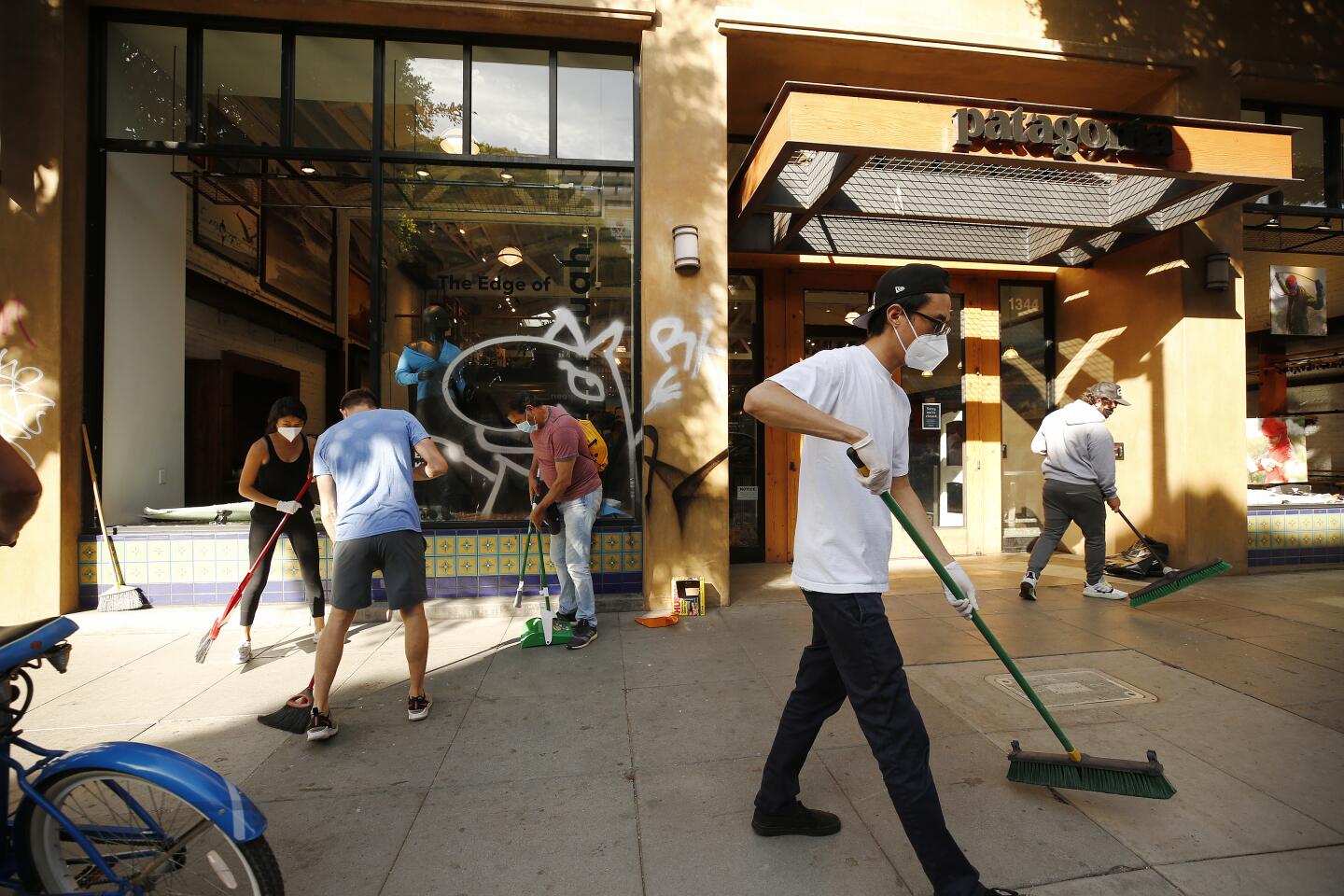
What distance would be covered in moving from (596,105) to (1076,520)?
20.2 ft

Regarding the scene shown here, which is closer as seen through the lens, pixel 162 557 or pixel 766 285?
pixel 162 557

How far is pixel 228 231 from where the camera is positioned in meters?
7.96

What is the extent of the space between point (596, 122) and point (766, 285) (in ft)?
9.16

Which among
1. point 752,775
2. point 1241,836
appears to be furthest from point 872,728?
Result: point 1241,836

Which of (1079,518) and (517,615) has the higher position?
(1079,518)

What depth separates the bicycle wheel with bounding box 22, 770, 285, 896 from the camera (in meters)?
1.79

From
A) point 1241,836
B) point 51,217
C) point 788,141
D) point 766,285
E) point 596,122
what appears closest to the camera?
point 1241,836

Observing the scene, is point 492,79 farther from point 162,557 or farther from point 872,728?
point 872,728

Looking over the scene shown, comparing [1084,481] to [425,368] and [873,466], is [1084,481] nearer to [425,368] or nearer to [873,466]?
[873,466]

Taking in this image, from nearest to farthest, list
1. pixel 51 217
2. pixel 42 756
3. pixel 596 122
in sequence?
pixel 42 756
pixel 51 217
pixel 596 122

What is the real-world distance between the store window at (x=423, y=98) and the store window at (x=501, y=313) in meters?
0.26

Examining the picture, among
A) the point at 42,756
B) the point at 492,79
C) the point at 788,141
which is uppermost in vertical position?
the point at 492,79

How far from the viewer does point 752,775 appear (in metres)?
2.83

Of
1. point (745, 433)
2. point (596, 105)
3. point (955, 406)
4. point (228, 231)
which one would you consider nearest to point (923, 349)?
point (596, 105)
